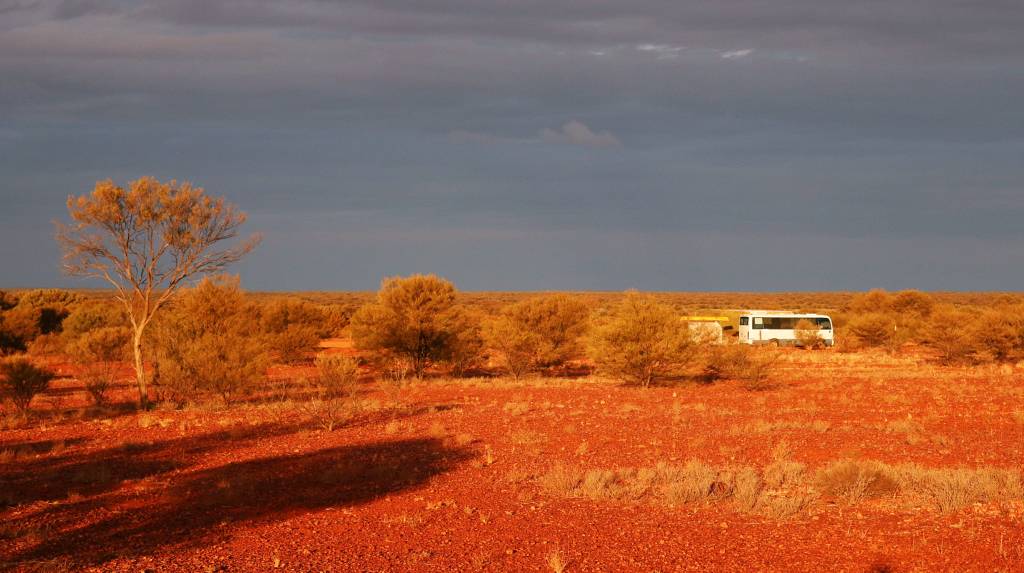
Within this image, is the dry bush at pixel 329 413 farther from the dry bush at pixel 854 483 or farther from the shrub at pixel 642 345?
the shrub at pixel 642 345

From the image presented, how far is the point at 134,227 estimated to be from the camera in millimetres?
22375

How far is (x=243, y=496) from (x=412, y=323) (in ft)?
66.2

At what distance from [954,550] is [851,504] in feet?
7.29

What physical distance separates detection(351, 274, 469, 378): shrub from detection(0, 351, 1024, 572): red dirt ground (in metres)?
8.30

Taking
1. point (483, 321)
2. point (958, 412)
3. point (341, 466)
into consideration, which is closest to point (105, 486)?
point (341, 466)

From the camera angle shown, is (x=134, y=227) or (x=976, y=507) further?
(x=134, y=227)

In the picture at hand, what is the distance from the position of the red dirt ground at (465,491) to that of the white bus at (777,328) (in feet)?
94.1

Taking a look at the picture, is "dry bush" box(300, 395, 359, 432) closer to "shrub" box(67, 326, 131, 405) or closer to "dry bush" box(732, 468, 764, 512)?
"dry bush" box(732, 468, 764, 512)

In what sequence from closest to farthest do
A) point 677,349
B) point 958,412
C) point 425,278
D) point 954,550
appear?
point 954,550 < point 958,412 < point 677,349 < point 425,278

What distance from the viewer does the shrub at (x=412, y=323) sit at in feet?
107

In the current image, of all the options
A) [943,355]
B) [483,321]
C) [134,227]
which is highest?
[134,227]

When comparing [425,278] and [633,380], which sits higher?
[425,278]

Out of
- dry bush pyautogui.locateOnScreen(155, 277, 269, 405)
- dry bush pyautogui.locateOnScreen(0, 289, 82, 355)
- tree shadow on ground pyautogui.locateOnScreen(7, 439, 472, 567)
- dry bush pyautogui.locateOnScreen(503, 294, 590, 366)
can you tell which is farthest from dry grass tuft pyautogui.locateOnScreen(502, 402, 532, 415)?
dry bush pyautogui.locateOnScreen(0, 289, 82, 355)

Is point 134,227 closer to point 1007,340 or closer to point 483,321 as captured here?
point 483,321
